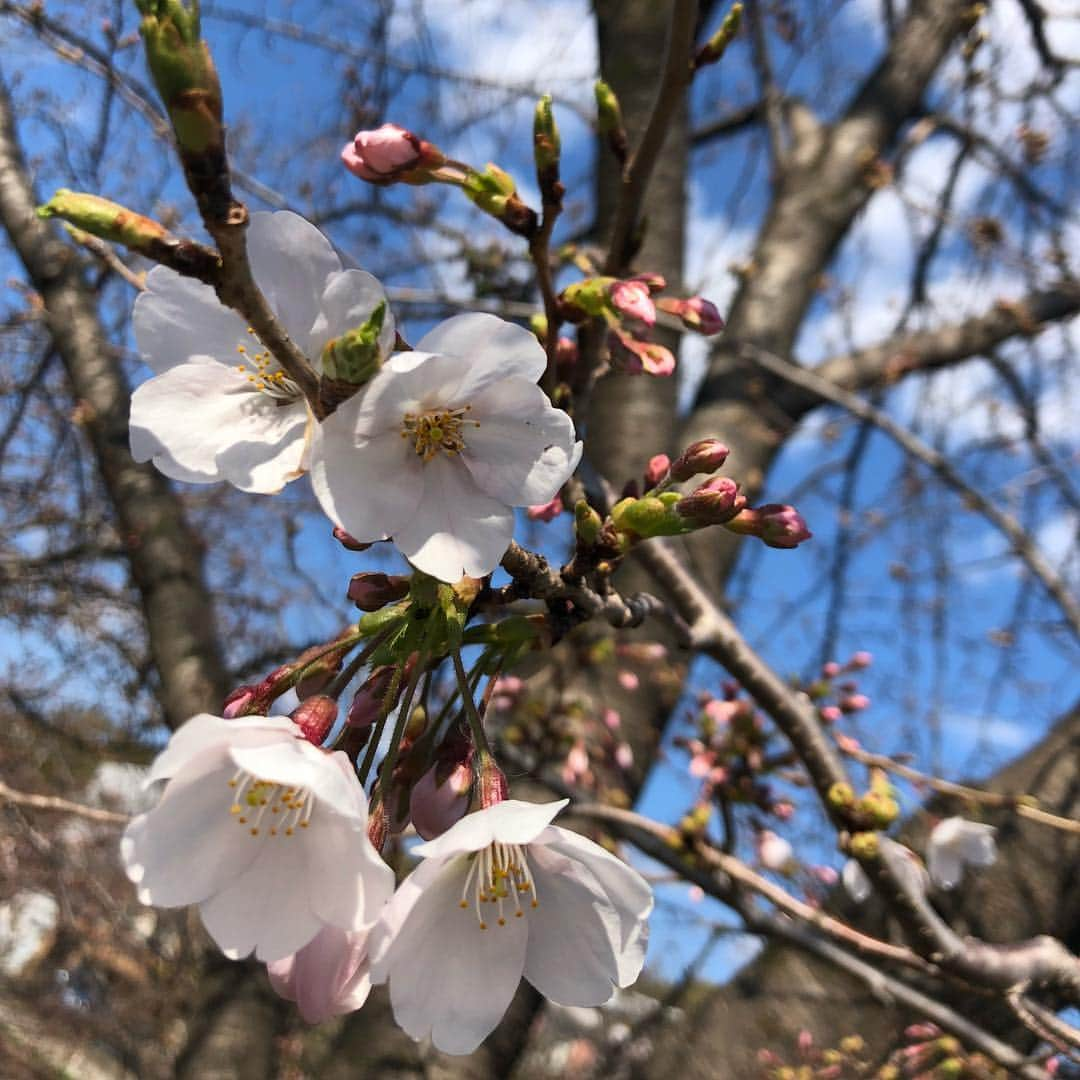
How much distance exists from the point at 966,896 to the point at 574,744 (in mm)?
1208

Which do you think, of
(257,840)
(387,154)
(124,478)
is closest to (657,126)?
(387,154)

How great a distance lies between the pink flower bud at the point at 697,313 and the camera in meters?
1.25

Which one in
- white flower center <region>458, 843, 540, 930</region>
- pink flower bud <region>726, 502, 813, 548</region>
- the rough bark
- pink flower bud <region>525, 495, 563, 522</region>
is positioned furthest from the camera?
the rough bark

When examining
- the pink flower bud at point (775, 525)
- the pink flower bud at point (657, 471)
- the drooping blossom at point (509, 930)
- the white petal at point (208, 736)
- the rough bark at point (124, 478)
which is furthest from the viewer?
the rough bark at point (124, 478)

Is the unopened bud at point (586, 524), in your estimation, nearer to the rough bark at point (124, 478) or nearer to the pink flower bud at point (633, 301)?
the pink flower bud at point (633, 301)

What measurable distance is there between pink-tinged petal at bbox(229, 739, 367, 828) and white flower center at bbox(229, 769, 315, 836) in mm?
114

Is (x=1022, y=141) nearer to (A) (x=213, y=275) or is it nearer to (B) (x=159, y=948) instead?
(A) (x=213, y=275)

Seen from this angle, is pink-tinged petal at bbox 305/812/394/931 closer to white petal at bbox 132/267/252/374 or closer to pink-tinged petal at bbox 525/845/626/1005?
pink-tinged petal at bbox 525/845/626/1005

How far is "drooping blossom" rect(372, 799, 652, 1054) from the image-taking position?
33.8 inches

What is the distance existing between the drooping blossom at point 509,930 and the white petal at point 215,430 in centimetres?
38

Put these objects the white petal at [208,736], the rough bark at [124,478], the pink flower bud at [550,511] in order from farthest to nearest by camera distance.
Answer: the rough bark at [124,478] < the pink flower bud at [550,511] < the white petal at [208,736]

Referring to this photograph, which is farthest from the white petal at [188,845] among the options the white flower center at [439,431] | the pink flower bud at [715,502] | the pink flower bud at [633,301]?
the pink flower bud at [633,301]

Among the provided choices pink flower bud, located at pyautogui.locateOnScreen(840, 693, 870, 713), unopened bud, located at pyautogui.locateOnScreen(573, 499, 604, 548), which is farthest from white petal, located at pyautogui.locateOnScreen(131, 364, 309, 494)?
pink flower bud, located at pyautogui.locateOnScreen(840, 693, 870, 713)

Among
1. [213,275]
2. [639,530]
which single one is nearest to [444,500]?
[639,530]
